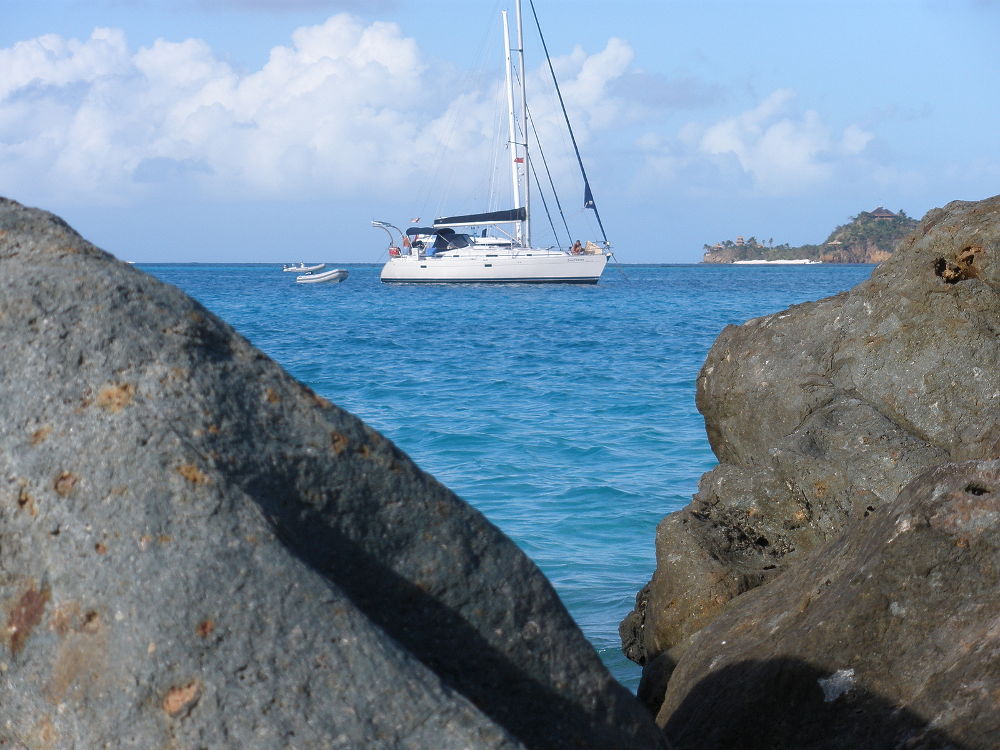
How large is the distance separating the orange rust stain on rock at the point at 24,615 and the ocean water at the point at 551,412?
4197 mm

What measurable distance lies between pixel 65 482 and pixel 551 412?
12753 mm

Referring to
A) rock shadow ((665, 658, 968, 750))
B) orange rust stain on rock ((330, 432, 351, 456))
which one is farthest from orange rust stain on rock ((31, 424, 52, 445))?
rock shadow ((665, 658, 968, 750))

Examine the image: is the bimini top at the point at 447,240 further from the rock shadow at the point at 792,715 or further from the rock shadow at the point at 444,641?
the rock shadow at the point at 444,641

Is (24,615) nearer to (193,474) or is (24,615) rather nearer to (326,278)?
(193,474)

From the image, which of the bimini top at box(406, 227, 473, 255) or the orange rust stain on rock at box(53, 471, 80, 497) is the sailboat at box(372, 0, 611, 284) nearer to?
the bimini top at box(406, 227, 473, 255)

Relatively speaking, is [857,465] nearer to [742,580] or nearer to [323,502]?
[742,580]

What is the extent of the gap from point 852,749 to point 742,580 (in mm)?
2011

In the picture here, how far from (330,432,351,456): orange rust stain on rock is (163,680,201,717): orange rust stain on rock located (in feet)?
1.59

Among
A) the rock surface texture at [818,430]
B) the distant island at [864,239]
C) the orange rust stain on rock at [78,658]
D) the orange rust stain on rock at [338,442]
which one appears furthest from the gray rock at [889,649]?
the distant island at [864,239]

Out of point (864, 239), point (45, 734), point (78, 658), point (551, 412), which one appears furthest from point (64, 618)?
point (864, 239)

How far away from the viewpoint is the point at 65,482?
1706 millimetres

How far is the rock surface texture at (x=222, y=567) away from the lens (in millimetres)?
1587

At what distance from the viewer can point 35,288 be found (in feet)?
6.23

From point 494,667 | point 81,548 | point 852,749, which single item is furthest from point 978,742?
point 81,548
